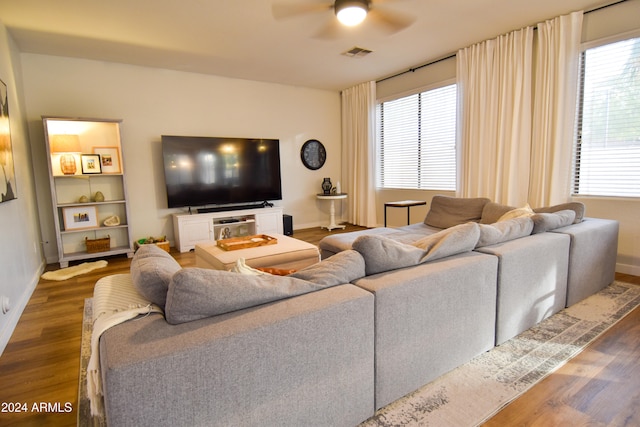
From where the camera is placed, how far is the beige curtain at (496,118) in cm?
383

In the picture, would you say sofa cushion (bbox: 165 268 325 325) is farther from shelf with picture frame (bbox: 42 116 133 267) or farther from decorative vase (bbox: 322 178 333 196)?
decorative vase (bbox: 322 178 333 196)

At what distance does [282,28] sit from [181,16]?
1.00 m

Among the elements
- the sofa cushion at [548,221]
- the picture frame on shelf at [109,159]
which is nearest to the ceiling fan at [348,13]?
the sofa cushion at [548,221]

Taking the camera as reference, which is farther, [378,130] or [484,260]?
[378,130]

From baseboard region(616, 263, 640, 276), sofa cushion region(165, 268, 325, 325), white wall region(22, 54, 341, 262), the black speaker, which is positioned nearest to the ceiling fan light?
sofa cushion region(165, 268, 325, 325)

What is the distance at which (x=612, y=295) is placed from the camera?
2756 millimetres

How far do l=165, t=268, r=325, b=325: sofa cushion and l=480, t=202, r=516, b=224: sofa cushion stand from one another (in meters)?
2.78

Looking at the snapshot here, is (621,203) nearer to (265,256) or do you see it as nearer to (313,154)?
(265,256)

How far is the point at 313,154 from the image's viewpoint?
6.38 metres

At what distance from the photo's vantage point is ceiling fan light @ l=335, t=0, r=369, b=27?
2.82m

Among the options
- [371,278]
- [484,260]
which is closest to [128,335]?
[371,278]

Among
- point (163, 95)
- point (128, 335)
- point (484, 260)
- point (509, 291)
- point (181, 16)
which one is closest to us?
point (128, 335)

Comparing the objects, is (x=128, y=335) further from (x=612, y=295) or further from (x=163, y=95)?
(x=163, y=95)

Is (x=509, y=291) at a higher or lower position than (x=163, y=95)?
lower
